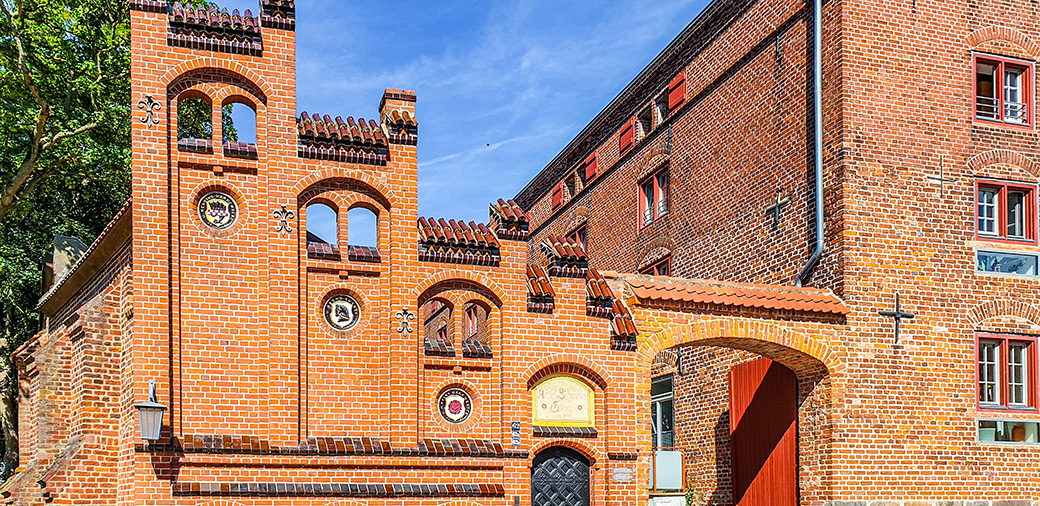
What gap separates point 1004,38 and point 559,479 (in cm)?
1047

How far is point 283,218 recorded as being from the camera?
12.3m

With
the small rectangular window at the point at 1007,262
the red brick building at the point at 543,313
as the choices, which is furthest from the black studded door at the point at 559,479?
the small rectangular window at the point at 1007,262

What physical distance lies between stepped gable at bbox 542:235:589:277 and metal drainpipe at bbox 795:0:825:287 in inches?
168

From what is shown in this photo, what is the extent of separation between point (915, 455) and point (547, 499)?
19.3 feet

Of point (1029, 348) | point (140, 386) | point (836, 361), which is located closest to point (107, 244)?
point (140, 386)

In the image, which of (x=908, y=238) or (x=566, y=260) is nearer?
(x=566, y=260)

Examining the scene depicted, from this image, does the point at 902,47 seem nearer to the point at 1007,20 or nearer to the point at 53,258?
the point at 1007,20

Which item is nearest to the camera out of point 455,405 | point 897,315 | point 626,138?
point 455,405

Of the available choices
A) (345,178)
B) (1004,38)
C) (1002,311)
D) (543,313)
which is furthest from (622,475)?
(1004,38)

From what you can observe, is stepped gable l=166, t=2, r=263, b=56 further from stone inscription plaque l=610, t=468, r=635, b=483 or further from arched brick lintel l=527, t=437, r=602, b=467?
stone inscription plaque l=610, t=468, r=635, b=483

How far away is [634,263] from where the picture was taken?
2316 centimetres

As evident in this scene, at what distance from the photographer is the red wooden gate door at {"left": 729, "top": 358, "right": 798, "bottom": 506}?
15.5 metres

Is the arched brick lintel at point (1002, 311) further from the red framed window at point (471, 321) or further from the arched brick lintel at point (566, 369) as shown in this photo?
the red framed window at point (471, 321)

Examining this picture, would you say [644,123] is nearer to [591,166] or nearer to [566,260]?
[591,166]
